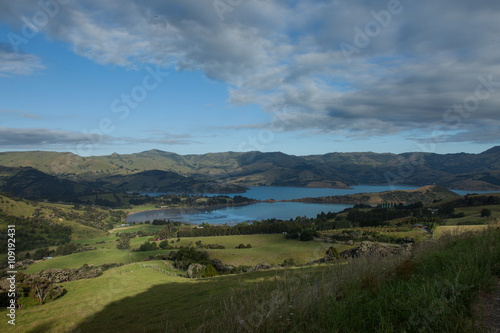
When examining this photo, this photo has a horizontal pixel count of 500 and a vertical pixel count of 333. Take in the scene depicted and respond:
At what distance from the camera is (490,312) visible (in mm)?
4090

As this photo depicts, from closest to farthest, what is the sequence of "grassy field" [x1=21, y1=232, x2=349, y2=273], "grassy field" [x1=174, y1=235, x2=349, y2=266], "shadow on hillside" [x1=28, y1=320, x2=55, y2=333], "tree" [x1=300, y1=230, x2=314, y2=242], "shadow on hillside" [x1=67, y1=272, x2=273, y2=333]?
"shadow on hillside" [x1=67, y1=272, x2=273, y2=333] → "shadow on hillside" [x1=28, y1=320, x2=55, y2=333] → "grassy field" [x1=174, y1=235, x2=349, y2=266] → "grassy field" [x1=21, y1=232, x2=349, y2=273] → "tree" [x1=300, y1=230, x2=314, y2=242]

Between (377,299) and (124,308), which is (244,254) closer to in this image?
(124,308)

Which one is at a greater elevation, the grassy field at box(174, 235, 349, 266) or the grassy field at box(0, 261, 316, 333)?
the grassy field at box(0, 261, 316, 333)

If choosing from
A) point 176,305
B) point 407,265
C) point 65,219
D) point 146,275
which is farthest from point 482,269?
point 65,219

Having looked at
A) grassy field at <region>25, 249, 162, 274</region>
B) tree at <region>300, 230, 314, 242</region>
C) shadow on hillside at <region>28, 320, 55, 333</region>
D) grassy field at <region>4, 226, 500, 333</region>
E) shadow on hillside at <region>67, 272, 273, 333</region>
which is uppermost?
grassy field at <region>4, 226, 500, 333</region>

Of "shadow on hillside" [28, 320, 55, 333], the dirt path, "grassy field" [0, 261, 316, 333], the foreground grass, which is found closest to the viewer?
the dirt path

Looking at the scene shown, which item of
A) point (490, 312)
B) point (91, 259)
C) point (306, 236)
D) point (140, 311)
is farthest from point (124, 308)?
point (91, 259)

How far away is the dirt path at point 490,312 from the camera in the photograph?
12.1 ft

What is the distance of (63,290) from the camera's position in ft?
92.1

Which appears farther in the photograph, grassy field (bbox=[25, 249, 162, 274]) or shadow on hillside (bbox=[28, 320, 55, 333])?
grassy field (bbox=[25, 249, 162, 274])

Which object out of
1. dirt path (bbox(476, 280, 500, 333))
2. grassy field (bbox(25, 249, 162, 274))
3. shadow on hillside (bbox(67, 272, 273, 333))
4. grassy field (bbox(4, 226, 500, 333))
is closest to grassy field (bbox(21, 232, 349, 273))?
grassy field (bbox(25, 249, 162, 274))

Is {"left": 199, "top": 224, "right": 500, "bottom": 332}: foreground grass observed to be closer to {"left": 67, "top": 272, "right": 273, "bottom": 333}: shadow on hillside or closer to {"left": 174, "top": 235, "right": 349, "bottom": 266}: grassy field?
{"left": 67, "top": 272, "right": 273, "bottom": 333}: shadow on hillside

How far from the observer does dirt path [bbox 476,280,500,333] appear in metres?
3.67

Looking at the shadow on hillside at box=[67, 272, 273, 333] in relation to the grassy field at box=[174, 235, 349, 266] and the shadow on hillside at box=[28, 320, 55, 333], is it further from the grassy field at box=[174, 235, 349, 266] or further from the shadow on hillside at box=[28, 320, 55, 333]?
the grassy field at box=[174, 235, 349, 266]
